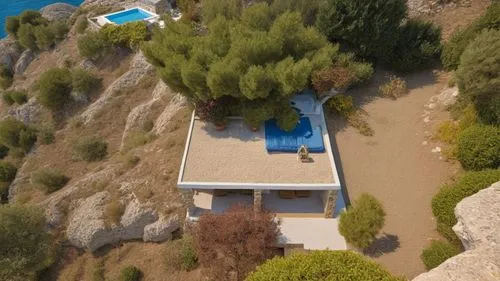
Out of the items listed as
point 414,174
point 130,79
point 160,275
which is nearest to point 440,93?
point 414,174

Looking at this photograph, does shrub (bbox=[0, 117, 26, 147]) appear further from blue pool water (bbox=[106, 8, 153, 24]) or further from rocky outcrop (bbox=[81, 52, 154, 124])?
blue pool water (bbox=[106, 8, 153, 24])

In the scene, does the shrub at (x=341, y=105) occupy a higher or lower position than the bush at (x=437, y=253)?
higher

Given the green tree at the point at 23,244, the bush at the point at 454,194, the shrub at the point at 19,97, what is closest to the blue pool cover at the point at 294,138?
the bush at the point at 454,194

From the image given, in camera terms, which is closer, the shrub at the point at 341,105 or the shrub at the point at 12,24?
the shrub at the point at 341,105

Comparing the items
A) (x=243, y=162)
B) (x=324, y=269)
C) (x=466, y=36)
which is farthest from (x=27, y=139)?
(x=466, y=36)

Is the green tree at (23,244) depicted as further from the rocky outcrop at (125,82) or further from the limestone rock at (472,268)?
the limestone rock at (472,268)

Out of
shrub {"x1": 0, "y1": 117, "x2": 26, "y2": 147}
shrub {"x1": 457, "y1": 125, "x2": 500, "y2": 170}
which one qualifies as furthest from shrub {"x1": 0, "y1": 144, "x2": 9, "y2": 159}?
shrub {"x1": 457, "y1": 125, "x2": 500, "y2": 170}

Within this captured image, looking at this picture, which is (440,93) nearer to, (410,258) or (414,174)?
(414,174)
